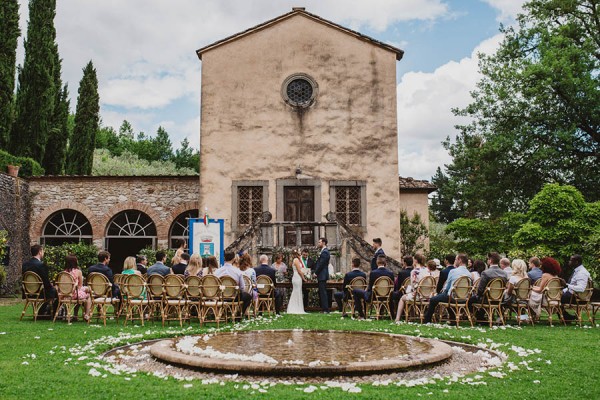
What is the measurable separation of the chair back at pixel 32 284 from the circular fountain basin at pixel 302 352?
4.56 meters

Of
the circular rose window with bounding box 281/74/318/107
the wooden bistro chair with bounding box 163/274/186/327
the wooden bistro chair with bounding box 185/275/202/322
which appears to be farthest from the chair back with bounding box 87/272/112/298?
the circular rose window with bounding box 281/74/318/107

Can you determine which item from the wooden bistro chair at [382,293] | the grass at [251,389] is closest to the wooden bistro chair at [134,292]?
the grass at [251,389]

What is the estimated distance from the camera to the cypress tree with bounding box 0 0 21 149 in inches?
1001

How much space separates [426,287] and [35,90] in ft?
79.7

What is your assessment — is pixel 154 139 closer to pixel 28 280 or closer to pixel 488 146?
pixel 488 146

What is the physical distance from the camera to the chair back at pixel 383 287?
12477mm

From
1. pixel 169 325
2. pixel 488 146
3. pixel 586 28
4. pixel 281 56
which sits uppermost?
pixel 586 28

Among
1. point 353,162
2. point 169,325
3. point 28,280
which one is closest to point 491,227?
point 353,162

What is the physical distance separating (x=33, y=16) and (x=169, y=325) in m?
24.7

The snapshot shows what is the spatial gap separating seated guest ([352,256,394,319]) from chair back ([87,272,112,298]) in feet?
16.8

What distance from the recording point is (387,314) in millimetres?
13281

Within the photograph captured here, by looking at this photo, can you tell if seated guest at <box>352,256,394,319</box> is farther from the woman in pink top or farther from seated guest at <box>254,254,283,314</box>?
the woman in pink top

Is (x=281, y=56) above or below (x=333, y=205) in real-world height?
above

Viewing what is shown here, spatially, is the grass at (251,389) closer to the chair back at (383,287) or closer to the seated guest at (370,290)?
the chair back at (383,287)
